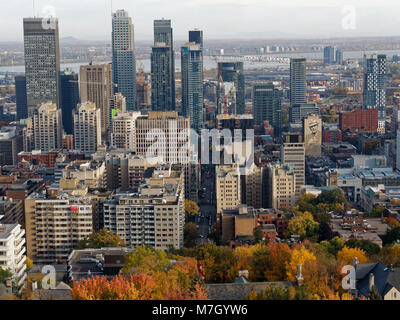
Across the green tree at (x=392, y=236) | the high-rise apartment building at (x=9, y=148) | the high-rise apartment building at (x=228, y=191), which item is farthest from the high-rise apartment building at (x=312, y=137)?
the green tree at (x=392, y=236)

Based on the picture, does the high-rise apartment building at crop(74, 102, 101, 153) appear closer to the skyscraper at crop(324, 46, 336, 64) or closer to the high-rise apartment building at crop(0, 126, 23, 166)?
the high-rise apartment building at crop(0, 126, 23, 166)

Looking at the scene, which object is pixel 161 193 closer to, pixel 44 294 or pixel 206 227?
pixel 206 227

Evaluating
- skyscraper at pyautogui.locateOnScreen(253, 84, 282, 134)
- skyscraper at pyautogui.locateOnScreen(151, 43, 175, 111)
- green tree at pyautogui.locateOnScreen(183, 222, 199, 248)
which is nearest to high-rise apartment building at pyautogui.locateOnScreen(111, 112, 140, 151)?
green tree at pyautogui.locateOnScreen(183, 222, 199, 248)

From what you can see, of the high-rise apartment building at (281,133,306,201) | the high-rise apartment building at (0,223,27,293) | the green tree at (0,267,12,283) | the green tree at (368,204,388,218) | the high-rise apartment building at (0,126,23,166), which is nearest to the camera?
the green tree at (0,267,12,283)

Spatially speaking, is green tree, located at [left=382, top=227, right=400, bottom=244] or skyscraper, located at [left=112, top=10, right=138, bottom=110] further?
skyscraper, located at [left=112, top=10, right=138, bottom=110]

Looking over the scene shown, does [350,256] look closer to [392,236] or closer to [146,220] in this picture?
[392,236]

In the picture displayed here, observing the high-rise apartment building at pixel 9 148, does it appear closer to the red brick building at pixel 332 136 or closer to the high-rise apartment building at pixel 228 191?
the high-rise apartment building at pixel 228 191
